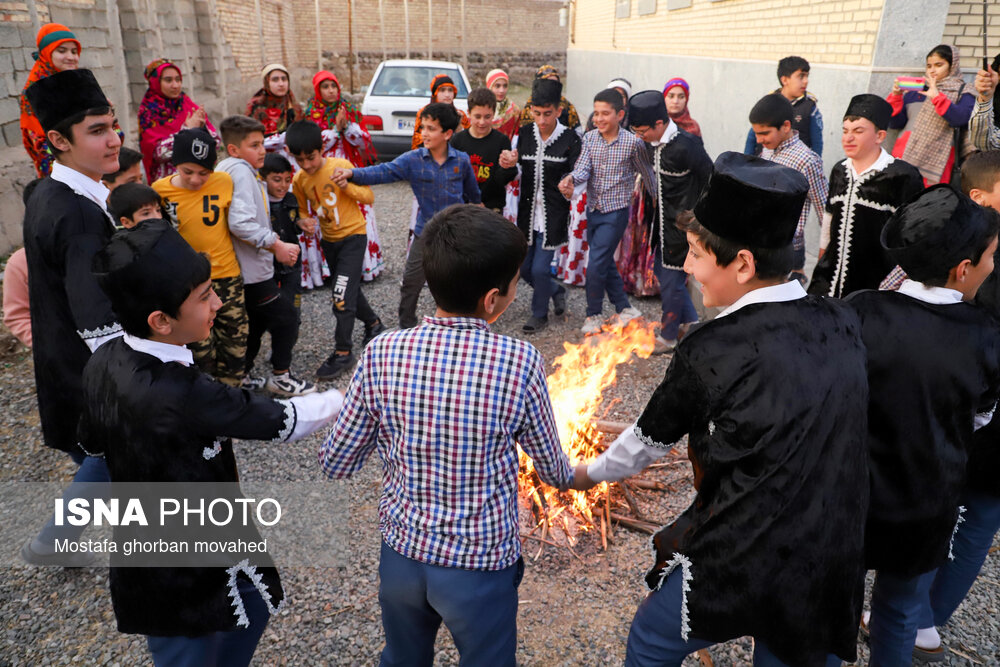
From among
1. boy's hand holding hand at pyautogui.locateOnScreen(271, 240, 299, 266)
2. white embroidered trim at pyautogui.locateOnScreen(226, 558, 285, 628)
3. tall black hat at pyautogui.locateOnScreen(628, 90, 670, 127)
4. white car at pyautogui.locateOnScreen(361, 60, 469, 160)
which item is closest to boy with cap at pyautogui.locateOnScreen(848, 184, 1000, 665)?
white embroidered trim at pyautogui.locateOnScreen(226, 558, 285, 628)

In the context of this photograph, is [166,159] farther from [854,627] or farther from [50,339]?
[854,627]

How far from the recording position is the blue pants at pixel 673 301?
19.2ft

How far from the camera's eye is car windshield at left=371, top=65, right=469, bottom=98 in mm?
12648

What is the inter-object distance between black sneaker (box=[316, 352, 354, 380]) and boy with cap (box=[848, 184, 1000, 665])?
4.14 meters

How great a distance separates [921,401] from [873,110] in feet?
8.62

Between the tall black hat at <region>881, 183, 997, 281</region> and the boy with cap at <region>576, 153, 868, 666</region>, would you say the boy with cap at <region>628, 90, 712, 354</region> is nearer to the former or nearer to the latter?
the tall black hat at <region>881, 183, 997, 281</region>

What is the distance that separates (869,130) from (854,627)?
314cm

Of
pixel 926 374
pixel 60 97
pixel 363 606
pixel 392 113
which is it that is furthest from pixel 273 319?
pixel 392 113

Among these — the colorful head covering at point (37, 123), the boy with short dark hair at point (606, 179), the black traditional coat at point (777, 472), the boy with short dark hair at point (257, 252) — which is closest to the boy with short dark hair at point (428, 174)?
the boy with short dark hair at point (257, 252)

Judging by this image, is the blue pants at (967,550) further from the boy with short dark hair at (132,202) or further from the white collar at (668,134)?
the boy with short dark hair at (132,202)

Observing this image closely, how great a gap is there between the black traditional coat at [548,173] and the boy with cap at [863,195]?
2.59 metres

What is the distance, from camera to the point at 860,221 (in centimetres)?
400

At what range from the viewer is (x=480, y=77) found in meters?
30.6

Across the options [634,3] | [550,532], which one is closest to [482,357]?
[550,532]
